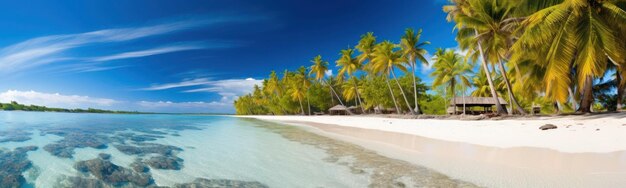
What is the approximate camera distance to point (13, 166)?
5.62 meters

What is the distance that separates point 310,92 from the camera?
50.7 metres

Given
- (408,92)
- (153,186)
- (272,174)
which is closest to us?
A: (153,186)

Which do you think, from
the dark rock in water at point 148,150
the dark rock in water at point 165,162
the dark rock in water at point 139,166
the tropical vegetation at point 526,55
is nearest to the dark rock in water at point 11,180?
the dark rock in water at point 139,166

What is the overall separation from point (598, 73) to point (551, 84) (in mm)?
1181

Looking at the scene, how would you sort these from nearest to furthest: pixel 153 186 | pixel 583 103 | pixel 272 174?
pixel 153 186, pixel 272 174, pixel 583 103

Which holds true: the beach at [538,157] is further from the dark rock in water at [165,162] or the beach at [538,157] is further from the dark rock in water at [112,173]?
the dark rock in water at [112,173]

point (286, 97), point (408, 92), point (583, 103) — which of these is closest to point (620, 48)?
point (583, 103)

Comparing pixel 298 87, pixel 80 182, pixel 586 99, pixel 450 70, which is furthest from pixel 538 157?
pixel 298 87

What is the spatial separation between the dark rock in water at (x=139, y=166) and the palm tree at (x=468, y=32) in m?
16.1

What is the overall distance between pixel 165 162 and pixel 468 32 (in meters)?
18.6

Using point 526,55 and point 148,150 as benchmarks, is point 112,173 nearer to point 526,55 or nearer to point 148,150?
point 148,150

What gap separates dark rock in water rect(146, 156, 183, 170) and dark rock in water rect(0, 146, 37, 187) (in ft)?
6.08

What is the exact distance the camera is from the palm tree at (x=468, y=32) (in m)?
16.6

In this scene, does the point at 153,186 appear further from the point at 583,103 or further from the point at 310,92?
the point at 310,92
